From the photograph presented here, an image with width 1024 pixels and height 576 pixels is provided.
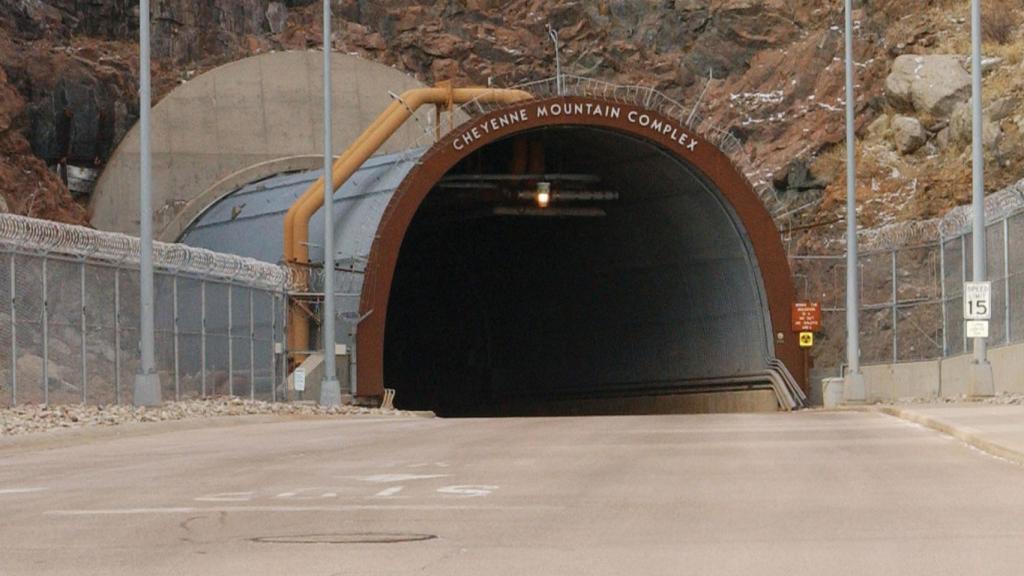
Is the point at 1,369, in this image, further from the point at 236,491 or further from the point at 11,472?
the point at 236,491

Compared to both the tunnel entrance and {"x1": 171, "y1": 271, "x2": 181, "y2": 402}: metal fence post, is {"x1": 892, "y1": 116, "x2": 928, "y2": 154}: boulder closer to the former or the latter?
the tunnel entrance

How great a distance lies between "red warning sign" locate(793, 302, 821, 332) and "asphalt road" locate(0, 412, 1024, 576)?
24264mm

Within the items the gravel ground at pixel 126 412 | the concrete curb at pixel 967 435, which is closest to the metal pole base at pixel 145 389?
the gravel ground at pixel 126 412

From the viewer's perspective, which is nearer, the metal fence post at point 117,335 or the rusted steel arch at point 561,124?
the metal fence post at point 117,335

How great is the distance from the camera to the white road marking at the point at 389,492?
56.2ft

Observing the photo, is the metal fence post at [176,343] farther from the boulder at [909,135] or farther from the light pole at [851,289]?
the boulder at [909,135]

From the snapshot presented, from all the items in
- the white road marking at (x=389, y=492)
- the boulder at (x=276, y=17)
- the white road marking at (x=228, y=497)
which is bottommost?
the white road marking at (x=228, y=497)

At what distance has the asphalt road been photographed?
1230 centimetres

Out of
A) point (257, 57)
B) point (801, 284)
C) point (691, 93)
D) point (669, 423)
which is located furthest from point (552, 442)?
point (691, 93)

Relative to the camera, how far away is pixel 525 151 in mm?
53969

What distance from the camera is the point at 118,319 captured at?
37062 mm

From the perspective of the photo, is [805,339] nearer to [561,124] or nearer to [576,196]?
[576,196]

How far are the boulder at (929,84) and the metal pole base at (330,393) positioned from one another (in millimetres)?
26296

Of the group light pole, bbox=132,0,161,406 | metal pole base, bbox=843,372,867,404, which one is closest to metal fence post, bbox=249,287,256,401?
light pole, bbox=132,0,161,406
